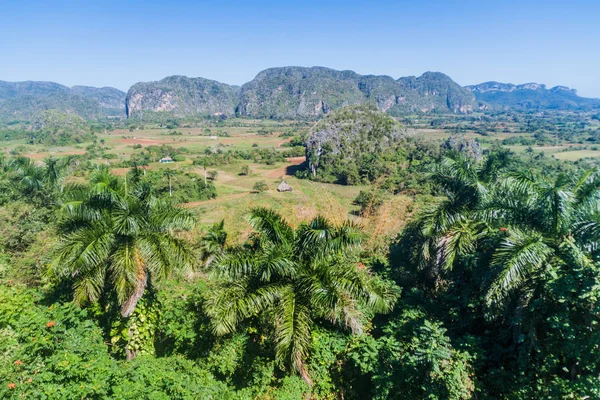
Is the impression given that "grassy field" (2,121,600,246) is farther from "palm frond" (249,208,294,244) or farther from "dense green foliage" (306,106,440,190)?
"dense green foliage" (306,106,440,190)

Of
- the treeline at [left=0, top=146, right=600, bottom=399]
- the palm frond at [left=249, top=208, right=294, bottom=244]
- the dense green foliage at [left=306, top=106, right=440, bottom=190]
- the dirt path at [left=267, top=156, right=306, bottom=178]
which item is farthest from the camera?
the dirt path at [left=267, top=156, right=306, bottom=178]

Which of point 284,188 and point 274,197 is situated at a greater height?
point 274,197

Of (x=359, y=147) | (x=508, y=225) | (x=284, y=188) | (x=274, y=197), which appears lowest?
(x=284, y=188)

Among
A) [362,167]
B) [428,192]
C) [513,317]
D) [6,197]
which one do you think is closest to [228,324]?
[513,317]

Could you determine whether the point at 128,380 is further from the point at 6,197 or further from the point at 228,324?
the point at 6,197

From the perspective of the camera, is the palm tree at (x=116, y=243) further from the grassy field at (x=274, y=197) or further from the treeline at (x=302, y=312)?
the grassy field at (x=274, y=197)

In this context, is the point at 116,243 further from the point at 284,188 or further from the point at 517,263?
the point at 284,188

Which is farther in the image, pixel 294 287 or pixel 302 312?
pixel 294 287

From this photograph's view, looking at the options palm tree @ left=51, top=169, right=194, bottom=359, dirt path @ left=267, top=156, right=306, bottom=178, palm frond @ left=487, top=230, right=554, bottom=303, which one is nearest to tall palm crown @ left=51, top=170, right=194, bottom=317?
palm tree @ left=51, top=169, right=194, bottom=359

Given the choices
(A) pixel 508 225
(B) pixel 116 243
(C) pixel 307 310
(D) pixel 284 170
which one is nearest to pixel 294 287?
(C) pixel 307 310
